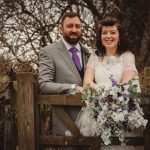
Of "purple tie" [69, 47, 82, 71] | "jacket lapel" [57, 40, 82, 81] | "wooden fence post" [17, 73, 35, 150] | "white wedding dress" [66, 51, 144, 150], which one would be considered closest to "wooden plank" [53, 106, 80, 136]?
"white wedding dress" [66, 51, 144, 150]

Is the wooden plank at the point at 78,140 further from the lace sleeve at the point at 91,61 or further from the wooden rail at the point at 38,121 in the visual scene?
the lace sleeve at the point at 91,61

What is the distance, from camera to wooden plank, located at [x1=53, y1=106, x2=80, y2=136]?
552 centimetres

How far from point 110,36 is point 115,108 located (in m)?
1.05

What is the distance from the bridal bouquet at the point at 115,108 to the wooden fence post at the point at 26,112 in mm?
716

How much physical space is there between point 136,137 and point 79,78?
37.1 inches

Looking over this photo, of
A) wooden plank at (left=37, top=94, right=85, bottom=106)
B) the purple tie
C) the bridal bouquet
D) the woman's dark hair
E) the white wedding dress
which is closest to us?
the bridal bouquet

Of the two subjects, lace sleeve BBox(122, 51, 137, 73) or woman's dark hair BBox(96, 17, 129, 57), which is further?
woman's dark hair BBox(96, 17, 129, 57)

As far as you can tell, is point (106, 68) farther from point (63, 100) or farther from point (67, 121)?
point (67, 121)

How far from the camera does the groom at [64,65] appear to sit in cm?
569

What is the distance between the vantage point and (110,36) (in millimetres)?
5855

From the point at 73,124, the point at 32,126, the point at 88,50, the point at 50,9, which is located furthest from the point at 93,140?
the point at 50,9

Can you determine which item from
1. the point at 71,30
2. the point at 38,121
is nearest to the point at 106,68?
the point at 71,30

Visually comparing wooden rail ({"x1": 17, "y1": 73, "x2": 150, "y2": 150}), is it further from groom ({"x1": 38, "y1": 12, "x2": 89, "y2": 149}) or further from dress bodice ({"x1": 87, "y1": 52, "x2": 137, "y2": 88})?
dress bodice ({"x1": 87, "y1": 52, "x2": 137, "y2": 88})

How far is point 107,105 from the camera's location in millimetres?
5141
